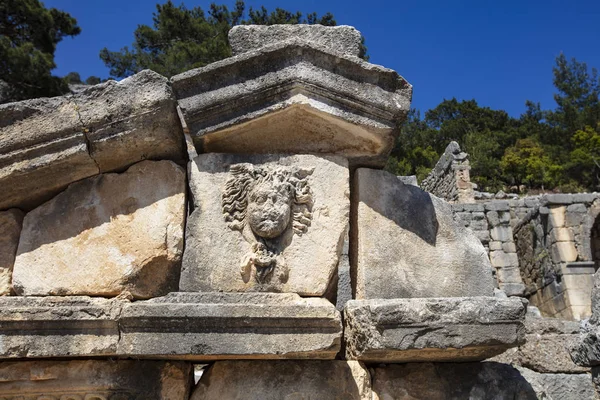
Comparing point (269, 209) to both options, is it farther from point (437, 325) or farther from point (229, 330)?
point (437, 325)

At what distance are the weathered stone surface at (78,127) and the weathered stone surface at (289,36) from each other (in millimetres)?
473

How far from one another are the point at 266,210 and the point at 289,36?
971 millimetres

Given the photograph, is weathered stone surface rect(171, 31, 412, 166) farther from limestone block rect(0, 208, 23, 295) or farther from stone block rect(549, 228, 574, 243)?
stone block rect(549, 228, 574, 243)

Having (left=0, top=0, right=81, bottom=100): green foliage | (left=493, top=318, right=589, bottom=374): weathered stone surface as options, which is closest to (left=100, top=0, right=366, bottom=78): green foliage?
(left=0, top=0, right=81, bottom=100): green foliage

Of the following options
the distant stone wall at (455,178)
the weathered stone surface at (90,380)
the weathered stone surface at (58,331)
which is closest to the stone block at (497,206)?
the distant stone wall at (455,178)

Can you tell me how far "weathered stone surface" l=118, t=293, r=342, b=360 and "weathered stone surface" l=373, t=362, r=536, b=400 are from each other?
409 millimetres

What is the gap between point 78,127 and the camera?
2709 millimetres

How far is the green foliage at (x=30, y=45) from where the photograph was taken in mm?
16359

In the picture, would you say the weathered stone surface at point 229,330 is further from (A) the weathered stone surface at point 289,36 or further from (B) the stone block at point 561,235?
(B) the stone block at point 561,235

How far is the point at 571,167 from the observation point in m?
31.3

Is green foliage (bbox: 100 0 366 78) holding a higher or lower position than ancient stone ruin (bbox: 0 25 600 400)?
higher

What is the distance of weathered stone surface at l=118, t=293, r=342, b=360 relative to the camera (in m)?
2.30

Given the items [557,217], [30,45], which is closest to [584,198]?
[557,217]

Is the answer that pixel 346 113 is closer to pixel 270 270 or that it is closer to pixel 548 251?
pixel 270 270
